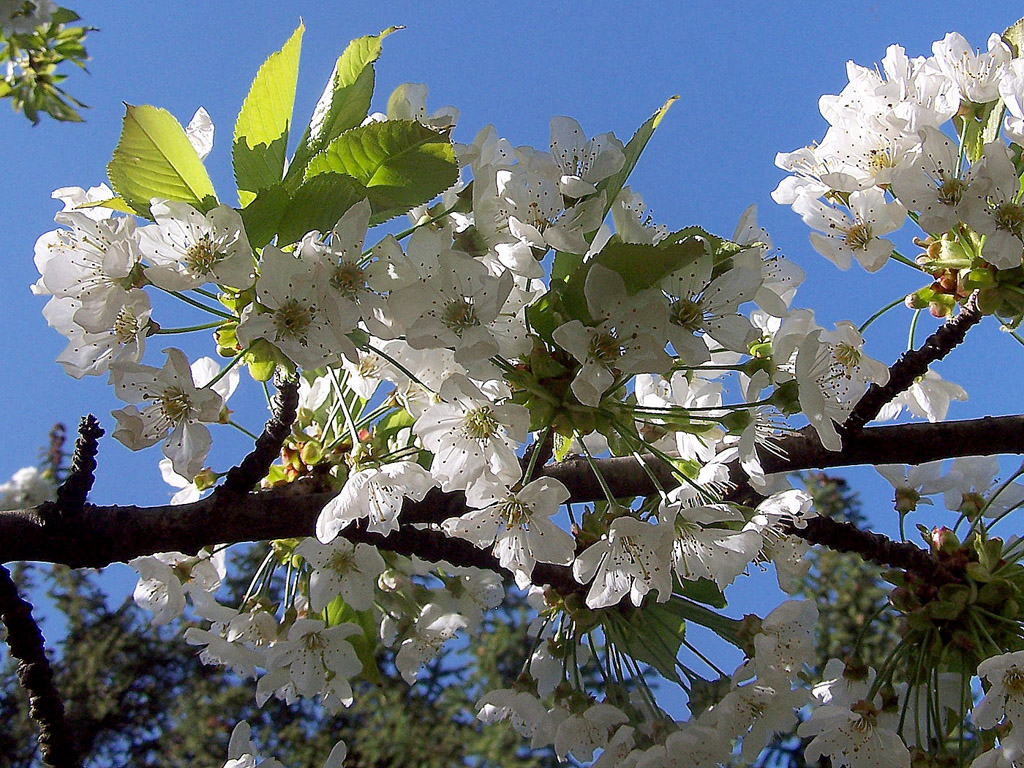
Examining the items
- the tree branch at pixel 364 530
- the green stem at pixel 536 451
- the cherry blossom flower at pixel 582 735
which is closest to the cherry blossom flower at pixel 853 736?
the cherry blossom flower at pixel 582 735

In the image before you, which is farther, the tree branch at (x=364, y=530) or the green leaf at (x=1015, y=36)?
the green leaf at (x=1015, y=36)

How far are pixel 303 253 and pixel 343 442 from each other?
0.79 meters

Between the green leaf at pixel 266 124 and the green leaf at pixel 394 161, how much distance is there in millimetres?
110

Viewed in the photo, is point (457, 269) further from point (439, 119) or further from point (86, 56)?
point (86, 56)

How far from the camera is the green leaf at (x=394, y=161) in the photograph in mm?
1291

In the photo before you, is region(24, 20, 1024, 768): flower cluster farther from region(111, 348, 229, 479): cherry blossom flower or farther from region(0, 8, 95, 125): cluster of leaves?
region(0, 8, 95, 125): cluster of leaves

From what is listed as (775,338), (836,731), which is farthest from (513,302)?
(836,731)

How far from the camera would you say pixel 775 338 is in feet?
5.23

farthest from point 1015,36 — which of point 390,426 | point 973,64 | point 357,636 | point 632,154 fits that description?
point 357,636

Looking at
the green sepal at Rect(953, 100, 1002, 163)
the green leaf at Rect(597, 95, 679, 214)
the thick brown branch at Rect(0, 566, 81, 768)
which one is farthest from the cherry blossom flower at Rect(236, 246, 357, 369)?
the green sepal at Rect(953, 100, 1002, 163)

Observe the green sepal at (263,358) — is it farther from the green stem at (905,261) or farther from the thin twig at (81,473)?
the green stem at (905,261)

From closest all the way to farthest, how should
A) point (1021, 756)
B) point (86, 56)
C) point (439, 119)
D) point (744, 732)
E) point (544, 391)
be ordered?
point (544, 391), point (439, 119), point (1021, 756), point (744, 732), point (86, 56)

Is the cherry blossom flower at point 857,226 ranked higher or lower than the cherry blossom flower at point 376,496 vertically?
higher

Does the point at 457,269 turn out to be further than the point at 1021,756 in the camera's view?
No
